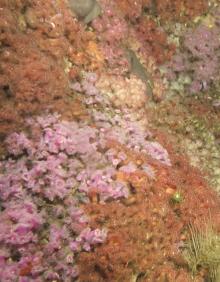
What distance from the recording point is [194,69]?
9.20 metres

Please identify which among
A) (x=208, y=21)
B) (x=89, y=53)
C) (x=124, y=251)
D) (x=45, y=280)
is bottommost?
(x=45, y=280)

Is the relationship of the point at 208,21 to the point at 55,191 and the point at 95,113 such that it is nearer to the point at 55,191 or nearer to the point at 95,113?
the point at 95,113

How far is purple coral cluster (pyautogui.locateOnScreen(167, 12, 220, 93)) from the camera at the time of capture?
9.18 metres

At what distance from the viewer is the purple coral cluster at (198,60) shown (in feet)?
30.1

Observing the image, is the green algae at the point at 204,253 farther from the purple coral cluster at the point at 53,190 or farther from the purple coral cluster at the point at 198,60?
the purple coral cluster at the point at 198,60

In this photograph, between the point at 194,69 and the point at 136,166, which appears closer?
the point at 136,166

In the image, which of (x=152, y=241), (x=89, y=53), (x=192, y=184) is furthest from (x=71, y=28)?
(x=152, y=241)

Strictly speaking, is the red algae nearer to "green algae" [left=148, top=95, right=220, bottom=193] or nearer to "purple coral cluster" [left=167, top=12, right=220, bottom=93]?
"green algae" [left=148, top=95, right=220, bottom=193]

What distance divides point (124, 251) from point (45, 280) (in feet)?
3.17

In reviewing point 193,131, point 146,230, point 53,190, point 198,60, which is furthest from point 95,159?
point 198,60

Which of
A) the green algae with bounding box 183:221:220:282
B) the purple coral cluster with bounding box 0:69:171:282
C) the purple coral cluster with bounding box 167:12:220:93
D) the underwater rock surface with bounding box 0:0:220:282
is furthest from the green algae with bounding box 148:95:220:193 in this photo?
the green algae with bounding box 183:221:220:282

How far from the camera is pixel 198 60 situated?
9.29m

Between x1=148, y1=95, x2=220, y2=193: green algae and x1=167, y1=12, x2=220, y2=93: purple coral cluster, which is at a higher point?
x1=167, y1=12, x2=220, y2=93: purple coral cluster

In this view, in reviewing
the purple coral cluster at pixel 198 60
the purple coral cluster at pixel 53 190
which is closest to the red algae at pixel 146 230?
the purple coral cluster at pixel 53 190
